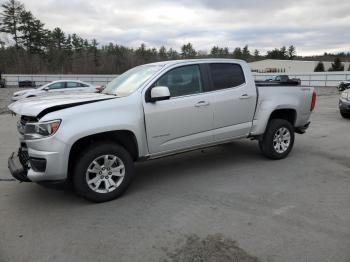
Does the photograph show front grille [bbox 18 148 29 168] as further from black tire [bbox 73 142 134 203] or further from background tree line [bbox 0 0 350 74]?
background tree line [bbox 0 0 350 74]

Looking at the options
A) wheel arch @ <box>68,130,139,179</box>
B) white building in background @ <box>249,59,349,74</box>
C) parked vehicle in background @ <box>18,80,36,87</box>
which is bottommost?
wheel arch @ <box>68,130,139,179</box>

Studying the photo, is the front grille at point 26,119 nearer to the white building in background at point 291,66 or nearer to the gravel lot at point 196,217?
the gravel lot at point 196,217

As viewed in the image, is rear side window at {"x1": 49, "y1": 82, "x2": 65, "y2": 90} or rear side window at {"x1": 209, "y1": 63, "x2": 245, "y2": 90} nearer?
rear side window at {"x1": 209, "y1": 63, "x2": 245, "y2": 90}

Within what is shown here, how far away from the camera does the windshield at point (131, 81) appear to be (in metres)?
5.07

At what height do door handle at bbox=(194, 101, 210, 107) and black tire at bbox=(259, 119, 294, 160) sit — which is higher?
door handle at bbox=(194, 101, 210, 107)

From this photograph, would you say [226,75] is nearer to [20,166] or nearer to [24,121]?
[24,121]

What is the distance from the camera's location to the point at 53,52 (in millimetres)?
74625

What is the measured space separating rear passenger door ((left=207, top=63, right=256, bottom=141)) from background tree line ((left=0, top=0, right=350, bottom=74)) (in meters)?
52.5

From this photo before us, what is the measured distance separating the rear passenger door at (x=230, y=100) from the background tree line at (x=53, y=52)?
52.5m

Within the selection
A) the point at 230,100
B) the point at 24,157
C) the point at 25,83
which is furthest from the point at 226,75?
the point at 25,83

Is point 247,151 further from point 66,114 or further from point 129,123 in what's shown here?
point 66,114

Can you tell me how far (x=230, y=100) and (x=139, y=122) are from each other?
1743 millimetres

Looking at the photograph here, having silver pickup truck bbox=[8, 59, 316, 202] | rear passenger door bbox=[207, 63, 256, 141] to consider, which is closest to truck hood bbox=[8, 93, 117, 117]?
silver pickup truck bbox=[8, 59, 316, 202]

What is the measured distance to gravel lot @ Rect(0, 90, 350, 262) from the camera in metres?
3.30
